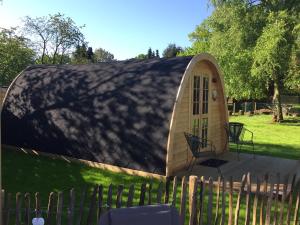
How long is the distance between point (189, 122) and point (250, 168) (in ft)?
6.73

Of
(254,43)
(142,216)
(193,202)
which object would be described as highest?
(254,43)

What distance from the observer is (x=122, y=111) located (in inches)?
366

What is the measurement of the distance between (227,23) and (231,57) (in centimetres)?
254

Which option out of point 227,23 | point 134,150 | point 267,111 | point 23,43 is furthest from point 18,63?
point 134,150

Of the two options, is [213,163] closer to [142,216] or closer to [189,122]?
[189,122]

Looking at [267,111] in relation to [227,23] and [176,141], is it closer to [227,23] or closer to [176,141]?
[227,23]

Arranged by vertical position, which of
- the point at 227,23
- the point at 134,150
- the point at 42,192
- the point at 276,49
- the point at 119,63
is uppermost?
the point at 227,23

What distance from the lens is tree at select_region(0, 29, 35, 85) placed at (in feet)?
110

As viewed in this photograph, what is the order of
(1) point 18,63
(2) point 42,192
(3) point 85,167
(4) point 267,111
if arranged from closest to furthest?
(2) point 42,192 < (3) point 85,167 < (4) point 267,111 < (1) point 18,63

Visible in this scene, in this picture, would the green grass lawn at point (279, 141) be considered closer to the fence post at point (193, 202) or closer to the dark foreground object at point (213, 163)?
the dark foreground object at point (213, 163)

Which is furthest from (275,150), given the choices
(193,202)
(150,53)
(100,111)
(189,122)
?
(150,53)

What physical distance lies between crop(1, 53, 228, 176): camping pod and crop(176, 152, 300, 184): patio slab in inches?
22.3

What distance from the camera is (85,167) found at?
9555mm

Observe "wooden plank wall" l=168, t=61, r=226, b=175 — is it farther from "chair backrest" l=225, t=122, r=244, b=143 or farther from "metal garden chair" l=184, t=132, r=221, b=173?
"chair backrest" l=225, t=122, r=244, b=143
